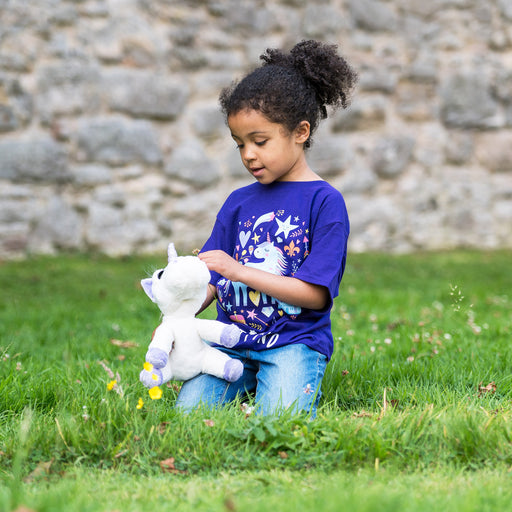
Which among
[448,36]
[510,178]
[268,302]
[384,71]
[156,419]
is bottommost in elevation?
[156,419]

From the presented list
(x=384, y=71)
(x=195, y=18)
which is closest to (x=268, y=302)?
(x=195, y=18)

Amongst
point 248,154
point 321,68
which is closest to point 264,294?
point 248,154

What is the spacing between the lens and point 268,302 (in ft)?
8.39

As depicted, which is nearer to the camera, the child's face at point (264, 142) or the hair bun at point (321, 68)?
the child's face at point (264, 142)

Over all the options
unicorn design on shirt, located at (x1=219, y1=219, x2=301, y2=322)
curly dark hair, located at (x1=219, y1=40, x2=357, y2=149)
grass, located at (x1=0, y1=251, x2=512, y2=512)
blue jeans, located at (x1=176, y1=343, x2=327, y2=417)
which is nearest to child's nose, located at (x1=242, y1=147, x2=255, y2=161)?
curly dark hair, located at (x1=219, y1=40, x2=357, y2=149)

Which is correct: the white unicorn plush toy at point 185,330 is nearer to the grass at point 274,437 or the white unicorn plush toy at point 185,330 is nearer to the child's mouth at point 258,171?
the grass at point 274,437

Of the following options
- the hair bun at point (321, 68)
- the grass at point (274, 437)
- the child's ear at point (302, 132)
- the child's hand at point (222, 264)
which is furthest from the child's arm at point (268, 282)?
the hair bun at point (321, 68)

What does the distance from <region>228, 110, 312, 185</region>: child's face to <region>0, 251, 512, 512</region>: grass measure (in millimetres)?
598

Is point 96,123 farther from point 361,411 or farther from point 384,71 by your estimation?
point 361,411

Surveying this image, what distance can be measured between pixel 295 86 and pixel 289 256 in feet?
2.19

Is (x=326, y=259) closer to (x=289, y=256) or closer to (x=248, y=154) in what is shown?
(x=289, y=256)

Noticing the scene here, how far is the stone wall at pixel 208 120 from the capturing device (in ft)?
19.9

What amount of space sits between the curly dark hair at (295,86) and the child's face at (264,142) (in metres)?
0.03

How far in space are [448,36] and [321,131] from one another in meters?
1.89
